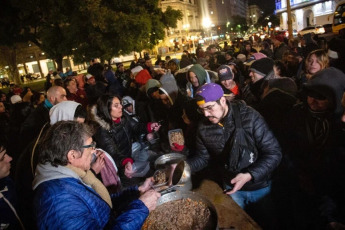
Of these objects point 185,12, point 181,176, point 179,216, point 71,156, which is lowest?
point 179,216

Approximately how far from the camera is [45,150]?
196cm

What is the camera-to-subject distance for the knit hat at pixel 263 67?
16.0 ft

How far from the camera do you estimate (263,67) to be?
489cm

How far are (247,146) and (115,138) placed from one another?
7.04ft

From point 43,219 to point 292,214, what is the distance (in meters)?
3.52

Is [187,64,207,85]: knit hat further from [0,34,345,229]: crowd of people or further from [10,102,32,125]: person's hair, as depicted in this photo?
[10,102,32,125]: person's hair

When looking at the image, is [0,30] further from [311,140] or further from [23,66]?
[23,66]

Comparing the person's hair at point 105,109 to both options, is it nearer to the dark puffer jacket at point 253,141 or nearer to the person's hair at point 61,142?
the dark puffer jacket at point 253,141

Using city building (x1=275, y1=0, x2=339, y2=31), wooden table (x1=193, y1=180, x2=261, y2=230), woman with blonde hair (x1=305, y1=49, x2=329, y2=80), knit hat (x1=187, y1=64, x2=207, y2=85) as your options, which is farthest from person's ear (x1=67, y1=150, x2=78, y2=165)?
city building (x1=275, y1=0, x2=339, y2=31)

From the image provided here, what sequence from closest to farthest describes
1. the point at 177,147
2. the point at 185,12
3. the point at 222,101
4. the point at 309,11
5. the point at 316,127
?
the point at 222,101
the point at 316,127
the point at 177,147
the point at 309,11
the point at 185,12

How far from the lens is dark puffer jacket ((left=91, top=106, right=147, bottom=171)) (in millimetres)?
3750

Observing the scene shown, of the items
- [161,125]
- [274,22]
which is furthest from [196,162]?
[274,22]

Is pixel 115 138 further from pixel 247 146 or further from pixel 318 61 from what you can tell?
pixel 318 61

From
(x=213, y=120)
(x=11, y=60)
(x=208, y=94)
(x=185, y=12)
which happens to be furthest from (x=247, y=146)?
(x=185, y=12)
